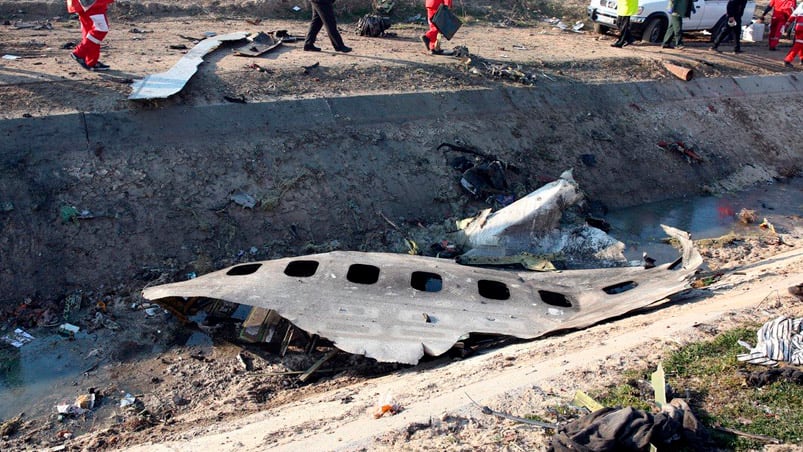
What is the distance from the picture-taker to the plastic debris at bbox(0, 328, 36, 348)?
6801mm

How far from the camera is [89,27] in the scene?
9461mm

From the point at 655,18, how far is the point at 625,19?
3.49 feet

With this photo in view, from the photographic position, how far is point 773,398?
190 inches

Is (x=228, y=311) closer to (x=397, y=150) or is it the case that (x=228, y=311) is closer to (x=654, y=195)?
(x=397, y=150)

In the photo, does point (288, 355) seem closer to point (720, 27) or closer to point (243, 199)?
point (243, 199)

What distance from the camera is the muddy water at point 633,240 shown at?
6.22m

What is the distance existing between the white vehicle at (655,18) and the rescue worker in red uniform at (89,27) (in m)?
11.5

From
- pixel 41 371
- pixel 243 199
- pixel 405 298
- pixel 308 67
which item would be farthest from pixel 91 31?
pixel 405 298

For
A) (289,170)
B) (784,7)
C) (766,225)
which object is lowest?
(766,225)

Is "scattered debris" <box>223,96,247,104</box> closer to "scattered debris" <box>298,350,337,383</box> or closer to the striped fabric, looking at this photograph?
"scattered debris" <box>298,350,337,383</box>

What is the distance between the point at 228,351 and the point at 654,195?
8080mm

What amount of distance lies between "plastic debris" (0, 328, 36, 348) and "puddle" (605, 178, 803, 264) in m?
7.97

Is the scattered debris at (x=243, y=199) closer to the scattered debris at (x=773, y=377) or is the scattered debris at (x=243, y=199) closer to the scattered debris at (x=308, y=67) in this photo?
the scattered debris at (x=308, y=67)

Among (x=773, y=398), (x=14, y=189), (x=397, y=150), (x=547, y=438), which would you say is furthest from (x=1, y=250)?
(x=773, y=398)
